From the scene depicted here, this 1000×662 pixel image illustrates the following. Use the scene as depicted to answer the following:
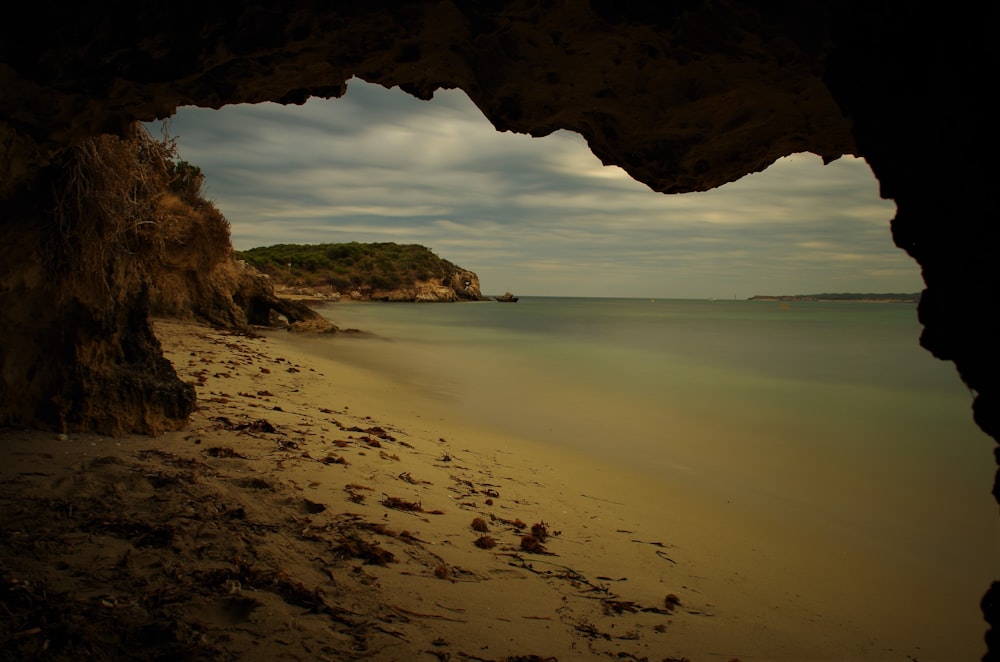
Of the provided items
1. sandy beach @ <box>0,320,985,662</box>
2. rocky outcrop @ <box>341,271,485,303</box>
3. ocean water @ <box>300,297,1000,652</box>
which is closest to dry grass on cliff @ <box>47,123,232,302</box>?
Result: sandy beach @ <box>0,320,985,662</box>

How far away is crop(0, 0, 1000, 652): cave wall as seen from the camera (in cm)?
147

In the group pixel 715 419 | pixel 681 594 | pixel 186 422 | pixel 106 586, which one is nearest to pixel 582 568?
pixel 681 594

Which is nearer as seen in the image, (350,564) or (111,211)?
(350,564)

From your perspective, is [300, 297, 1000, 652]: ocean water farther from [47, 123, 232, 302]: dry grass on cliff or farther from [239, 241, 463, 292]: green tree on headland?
[239, 241, 463, 292]: green tree on headland

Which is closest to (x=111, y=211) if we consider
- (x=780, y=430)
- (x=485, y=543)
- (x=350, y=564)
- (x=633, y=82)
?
(x=350, y=564)

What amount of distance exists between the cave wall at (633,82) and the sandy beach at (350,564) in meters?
1.58

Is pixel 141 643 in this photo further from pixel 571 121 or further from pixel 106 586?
pixel 571 121

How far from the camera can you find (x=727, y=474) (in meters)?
7.12

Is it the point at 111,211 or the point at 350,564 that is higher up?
the point at 111,211

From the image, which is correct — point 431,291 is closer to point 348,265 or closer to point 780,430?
point 348,265

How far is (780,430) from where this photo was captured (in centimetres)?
986

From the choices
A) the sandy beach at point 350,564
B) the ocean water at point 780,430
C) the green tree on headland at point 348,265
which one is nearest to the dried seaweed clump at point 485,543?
the sandy beach at point 350,564

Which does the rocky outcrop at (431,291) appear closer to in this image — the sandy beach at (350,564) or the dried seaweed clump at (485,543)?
A: the sandy beach at (350,564)

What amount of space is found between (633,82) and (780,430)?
8902 millimetres
